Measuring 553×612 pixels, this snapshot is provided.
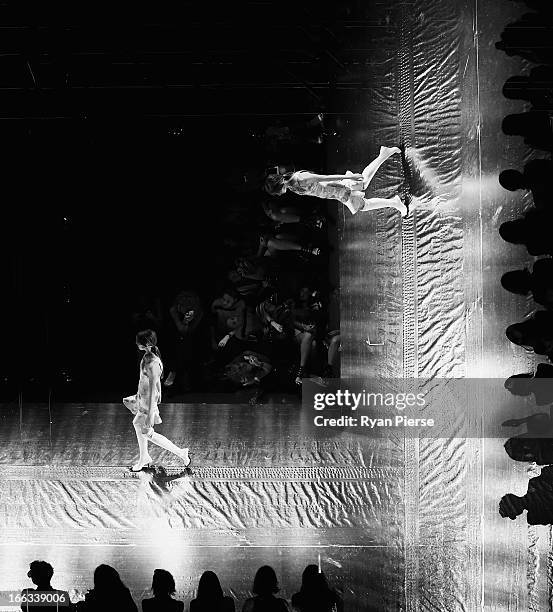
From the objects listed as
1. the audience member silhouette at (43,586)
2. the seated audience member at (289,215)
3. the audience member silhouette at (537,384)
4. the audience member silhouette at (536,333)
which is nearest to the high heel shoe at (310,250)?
the seated audience member at (289,215)

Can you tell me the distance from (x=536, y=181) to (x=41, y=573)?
Answer: 12.8ft

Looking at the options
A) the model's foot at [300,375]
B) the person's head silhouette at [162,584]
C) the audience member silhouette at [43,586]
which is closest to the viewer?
the audience member silhouette at [43,586]

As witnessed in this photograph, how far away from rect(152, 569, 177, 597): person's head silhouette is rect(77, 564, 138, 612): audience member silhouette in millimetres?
158

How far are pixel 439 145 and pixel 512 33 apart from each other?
0.83 metres

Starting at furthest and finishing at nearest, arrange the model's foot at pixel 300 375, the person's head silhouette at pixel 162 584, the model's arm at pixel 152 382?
the model's foot at pixel 300 375
the model's arm at pixel 152 382
the person's head silhouette at pixel 162 584

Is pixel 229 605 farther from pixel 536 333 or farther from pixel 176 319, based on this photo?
pixel 536 333

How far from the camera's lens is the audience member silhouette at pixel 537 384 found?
5.48 meters

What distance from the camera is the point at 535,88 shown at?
551cm

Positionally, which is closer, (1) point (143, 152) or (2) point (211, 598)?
(2) point (211, 598)

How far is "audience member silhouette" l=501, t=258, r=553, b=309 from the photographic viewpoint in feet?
18.0

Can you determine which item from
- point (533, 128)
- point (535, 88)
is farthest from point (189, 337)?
point (535, 88)

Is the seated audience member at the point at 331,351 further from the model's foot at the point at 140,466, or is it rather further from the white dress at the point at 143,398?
the model's foot at the point at 140,466

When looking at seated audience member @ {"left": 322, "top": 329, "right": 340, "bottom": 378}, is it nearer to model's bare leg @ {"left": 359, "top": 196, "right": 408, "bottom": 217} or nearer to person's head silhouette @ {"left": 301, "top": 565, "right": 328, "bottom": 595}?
model's bare leg @ {"left": 359, "top": 196, "right": 408, "bottom": 217}

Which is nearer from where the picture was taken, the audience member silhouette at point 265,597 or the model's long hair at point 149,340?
the audience member silhouette at point 265,597
